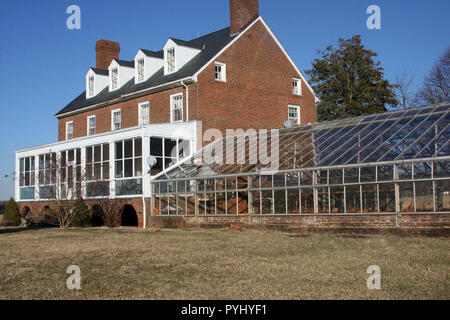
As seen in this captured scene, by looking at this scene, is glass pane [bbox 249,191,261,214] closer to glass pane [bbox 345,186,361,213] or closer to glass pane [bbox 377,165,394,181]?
glass pane [bbox 345,186,361,213]

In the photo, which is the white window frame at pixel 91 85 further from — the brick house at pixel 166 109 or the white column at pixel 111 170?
the white column at pixel 111 170

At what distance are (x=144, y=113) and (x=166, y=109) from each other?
214 cm

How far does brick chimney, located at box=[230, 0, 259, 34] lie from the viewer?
27.8 m

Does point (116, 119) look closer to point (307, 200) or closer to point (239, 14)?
point (239, 14)

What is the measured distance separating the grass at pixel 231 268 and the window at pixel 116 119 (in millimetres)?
16521

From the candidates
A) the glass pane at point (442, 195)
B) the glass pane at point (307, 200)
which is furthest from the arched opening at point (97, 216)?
the glass pane at point (442, 195)

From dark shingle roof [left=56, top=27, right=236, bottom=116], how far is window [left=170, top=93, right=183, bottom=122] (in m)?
0.92

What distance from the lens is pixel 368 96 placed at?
36.5 meters

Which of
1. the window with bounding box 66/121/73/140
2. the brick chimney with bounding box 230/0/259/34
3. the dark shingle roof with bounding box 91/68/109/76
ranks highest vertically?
the brick chimney with bounding box 230/0/259/34

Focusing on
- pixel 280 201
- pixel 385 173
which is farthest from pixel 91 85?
→ pixel 385 173

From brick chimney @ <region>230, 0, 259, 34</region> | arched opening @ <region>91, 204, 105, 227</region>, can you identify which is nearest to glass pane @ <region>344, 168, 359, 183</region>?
arched opening @ <region>91, 204, 105, 227</region>

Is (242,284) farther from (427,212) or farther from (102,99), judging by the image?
(102,99)
